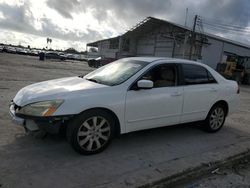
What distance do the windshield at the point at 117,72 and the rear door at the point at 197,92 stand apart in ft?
3.40

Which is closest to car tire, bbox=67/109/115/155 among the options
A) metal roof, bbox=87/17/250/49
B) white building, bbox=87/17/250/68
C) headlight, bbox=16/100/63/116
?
headlight, bbox=16/100/63/116

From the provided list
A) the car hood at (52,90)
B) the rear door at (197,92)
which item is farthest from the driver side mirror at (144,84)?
the rear door at (197,92)

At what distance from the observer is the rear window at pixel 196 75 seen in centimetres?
537

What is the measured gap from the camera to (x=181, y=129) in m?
6.03

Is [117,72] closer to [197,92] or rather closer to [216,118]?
[197,92]

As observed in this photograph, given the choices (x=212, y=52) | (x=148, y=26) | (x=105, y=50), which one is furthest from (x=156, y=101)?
(x=105, y=50)

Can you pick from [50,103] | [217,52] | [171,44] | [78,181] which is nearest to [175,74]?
[50,103]

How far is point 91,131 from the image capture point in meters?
4.09

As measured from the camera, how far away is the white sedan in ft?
12.8

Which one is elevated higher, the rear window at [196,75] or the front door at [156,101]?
the rear window at [196,75]

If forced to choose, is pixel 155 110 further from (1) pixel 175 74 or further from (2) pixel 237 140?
(2) pixel 237 140

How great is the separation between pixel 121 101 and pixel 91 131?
67cm

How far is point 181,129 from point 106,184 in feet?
10.2

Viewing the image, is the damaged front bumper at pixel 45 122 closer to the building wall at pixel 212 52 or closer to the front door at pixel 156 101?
the front door at pixel 156 101
